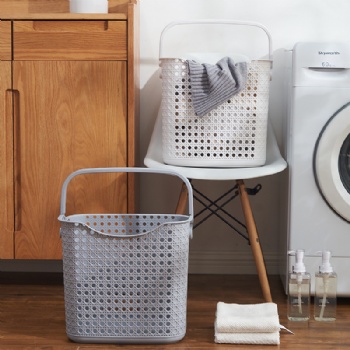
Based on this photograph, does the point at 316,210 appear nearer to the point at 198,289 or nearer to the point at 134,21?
the point at 198,289

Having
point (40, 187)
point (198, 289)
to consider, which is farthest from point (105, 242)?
point (198, 289)

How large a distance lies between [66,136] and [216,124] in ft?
1.70

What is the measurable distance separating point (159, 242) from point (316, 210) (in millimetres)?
664

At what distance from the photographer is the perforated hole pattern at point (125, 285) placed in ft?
7.20

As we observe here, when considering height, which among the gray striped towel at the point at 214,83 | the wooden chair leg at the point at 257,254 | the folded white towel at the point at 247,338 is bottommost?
the folded white towel at the point at 247,338

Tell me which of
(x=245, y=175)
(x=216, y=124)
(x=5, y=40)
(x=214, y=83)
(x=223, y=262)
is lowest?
(x=223, y=262)

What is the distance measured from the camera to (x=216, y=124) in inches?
103

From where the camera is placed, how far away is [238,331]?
7.29 ft

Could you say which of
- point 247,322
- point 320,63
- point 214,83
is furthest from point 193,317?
point 320,63

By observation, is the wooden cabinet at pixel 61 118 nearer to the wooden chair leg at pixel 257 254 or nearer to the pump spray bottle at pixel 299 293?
the wooden chair leg at pixel 257 254

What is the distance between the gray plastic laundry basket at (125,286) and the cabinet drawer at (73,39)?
1.92 feet

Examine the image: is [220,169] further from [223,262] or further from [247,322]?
[223,262]

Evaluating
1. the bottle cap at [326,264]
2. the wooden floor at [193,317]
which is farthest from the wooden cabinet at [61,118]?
the bottle cap at [326,264]

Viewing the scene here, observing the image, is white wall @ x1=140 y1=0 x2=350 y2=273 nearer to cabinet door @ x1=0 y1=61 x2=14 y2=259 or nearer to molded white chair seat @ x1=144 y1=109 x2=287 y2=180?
molded white chair seat @ x1=144 y1=109 x2=287 y2=180
